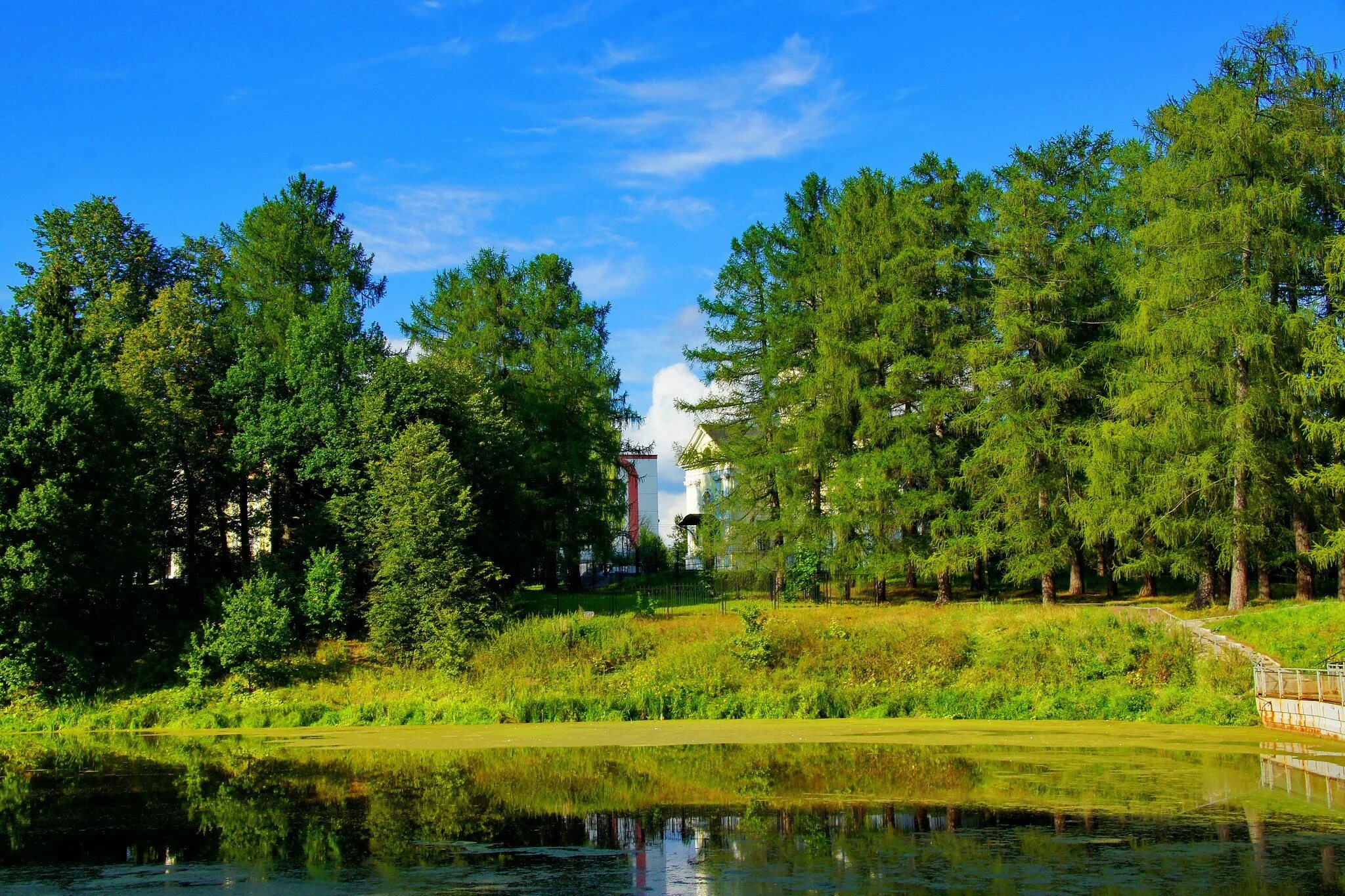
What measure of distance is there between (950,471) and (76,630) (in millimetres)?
26655

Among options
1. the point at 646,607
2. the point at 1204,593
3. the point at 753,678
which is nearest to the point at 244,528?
the point at 646,607

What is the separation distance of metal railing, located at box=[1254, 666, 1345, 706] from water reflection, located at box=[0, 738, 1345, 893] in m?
1.95

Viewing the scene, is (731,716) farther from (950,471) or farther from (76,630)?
(76,630)

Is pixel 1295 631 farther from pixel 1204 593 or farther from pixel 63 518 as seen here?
pixel 63 518

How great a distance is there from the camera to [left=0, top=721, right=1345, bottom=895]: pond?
36.5ft

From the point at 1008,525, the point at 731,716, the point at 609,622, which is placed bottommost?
the point at 731,716

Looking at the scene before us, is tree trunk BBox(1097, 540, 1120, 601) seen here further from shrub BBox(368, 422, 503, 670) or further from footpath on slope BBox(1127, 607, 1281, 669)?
shrub BBox(368, 422, 503, 670)

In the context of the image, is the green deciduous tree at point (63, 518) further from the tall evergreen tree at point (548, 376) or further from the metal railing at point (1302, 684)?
the metal railing at point (1302, 684)

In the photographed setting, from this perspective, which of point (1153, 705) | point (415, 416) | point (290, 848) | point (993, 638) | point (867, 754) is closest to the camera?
point (290, 848)

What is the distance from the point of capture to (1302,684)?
69.9 feet

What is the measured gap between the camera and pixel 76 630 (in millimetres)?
29703

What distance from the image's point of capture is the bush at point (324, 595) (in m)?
32.2

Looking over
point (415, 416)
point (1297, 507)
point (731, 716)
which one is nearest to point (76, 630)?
point (415, 416)

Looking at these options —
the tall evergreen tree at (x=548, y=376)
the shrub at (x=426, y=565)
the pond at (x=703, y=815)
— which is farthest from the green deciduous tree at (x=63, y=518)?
the tall evergreen tree at (x=548, y=376)
